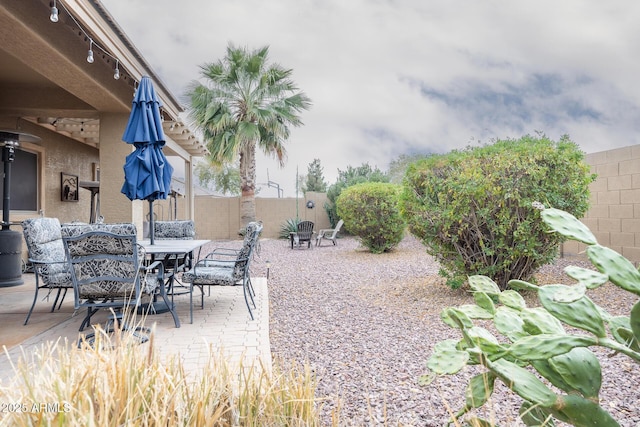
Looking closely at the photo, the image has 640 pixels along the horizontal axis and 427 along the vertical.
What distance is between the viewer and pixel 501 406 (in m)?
2.44

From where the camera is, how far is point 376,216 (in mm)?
10766

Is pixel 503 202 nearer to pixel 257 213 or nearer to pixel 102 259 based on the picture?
pixel 102 259

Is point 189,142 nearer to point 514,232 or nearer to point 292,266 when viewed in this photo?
point 292,266

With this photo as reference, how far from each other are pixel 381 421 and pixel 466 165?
3.62 m

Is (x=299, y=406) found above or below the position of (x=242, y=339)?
above

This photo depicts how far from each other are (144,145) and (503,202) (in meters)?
4.21

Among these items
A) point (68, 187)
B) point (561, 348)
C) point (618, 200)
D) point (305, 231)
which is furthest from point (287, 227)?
point (561, 348)

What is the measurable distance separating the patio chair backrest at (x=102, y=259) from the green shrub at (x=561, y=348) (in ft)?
9.36

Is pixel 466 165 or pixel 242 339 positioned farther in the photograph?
pixel 466 165

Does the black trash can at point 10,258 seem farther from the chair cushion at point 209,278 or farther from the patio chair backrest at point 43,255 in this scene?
the chair cushion at point 209,278

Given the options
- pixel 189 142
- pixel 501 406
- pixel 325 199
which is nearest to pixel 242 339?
pixel 501 406

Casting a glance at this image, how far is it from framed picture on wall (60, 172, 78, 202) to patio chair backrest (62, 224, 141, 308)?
22.6 ft

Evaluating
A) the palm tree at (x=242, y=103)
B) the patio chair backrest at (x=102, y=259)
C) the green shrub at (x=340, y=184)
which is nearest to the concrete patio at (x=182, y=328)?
the patio chair backrest at (x=102, y=259)

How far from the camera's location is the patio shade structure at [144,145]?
468 centimetres
